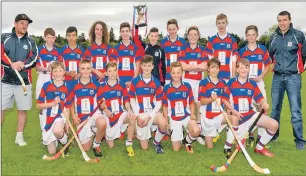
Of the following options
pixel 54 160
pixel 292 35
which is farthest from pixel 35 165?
pixel 292 35

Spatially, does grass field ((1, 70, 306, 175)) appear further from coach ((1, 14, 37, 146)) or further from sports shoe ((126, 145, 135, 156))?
coach ((1, 14, 37, 146))

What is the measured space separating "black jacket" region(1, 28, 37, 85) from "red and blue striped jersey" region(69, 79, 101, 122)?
1007 mm

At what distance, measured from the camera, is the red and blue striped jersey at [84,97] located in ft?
19.3

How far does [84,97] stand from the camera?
588 centimetres

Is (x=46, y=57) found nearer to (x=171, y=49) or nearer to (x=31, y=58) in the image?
(x=31, y=58)

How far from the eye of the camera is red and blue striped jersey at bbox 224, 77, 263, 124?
5.74 m

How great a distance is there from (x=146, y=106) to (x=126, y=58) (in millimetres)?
1203

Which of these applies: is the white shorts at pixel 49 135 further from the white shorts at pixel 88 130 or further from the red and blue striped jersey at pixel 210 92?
the red and blue striped jersey at pixel 210 92

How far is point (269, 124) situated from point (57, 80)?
341cm

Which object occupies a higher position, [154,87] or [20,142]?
[154,87]

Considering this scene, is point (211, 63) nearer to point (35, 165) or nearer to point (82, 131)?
point (82, 131)

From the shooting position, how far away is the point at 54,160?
545 centimetres

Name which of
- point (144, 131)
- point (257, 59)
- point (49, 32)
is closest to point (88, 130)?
point (144, 131)

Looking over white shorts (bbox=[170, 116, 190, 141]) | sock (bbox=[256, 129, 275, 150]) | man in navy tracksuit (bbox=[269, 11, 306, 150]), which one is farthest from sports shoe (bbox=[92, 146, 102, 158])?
man in navy tracksuit (bbox=[269, 11, 306, 150])
